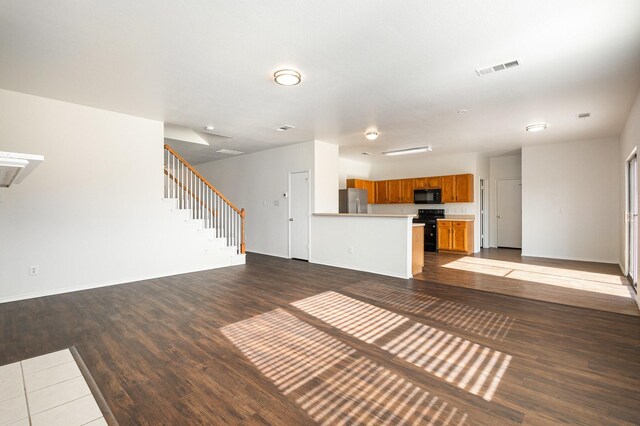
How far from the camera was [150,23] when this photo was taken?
2.61 meters

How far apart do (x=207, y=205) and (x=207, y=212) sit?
152 millimetres

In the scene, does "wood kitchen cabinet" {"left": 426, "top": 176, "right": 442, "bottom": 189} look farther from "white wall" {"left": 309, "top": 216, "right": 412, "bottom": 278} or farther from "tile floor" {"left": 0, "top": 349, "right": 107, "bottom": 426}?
"tile floor" {"left": 0, "top": 349, "right": 107, "bottom": 426}

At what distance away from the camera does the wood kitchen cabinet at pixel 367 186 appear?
923 cm

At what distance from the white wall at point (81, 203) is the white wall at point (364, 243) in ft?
9.72

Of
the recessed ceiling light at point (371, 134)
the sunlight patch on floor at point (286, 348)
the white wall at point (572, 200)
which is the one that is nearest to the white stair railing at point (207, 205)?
the recessed ceiling light at point (371, 134)

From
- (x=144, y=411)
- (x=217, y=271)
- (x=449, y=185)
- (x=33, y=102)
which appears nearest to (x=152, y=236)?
(x=217, y=271)

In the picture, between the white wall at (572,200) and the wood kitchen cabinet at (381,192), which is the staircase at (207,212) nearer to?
the wood kitchen cabinet at (381,192)

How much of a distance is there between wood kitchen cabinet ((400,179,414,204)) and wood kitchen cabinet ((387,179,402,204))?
102 mm

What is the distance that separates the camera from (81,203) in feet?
15.4

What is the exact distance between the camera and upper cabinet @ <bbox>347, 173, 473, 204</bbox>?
8.31 metres

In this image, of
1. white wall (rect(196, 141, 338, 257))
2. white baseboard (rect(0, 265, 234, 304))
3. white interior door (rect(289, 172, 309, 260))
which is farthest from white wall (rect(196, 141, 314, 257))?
white baseboard (rect(0, 265, 234, 304))

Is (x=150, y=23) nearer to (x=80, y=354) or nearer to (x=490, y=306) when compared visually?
(x=80, y=354)

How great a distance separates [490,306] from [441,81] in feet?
9.39

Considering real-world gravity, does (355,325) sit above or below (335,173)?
below
